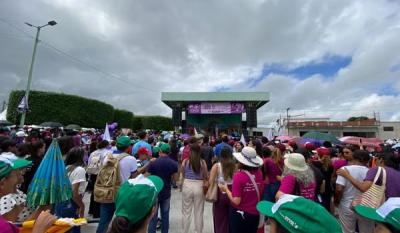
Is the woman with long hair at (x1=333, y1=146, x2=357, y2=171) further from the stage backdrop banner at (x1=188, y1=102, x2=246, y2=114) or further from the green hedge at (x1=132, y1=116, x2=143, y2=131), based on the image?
the green hedge at (x1=132, y1=116, x2=143, y2=131)

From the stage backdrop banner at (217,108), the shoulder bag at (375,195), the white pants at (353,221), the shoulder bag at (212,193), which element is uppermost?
the stage backdrop banner at (217,108)

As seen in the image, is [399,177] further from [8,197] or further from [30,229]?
[8,197]

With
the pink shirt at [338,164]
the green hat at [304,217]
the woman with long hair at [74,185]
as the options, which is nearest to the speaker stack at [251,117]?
the pink shirt at [338,164]

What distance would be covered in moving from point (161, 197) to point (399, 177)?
3260 mm

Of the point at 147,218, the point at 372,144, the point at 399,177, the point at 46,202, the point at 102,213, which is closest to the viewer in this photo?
the point at 147,218

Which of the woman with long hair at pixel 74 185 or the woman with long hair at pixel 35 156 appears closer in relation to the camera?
the woman with long hair at pixel 74 185

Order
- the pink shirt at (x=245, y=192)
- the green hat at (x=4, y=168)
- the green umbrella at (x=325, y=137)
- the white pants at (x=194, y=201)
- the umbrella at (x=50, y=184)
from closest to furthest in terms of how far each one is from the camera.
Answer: the green hat at (x=4, y=168)
the umbrella at (x=50, y=184)
the pink shirt at (x=245, y=192)
the white pants at (x=194, y=201)
the green umbrella at (x=325, y=137)

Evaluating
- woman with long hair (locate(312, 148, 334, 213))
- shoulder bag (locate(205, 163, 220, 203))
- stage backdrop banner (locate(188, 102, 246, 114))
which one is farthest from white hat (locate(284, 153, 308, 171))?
stage backdrop banner (locate(188, 102, 246, 114))

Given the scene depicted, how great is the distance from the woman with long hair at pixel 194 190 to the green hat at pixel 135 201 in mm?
2242

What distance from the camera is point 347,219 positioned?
3115 mm

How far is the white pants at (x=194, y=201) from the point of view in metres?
3.48

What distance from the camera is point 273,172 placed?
3.74m

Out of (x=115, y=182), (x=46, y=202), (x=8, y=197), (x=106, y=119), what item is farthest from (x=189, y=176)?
(x=106, y=119)

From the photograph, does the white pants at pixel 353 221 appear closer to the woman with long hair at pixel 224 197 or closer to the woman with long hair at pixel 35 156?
the woman with long hair at pixel 224 197
